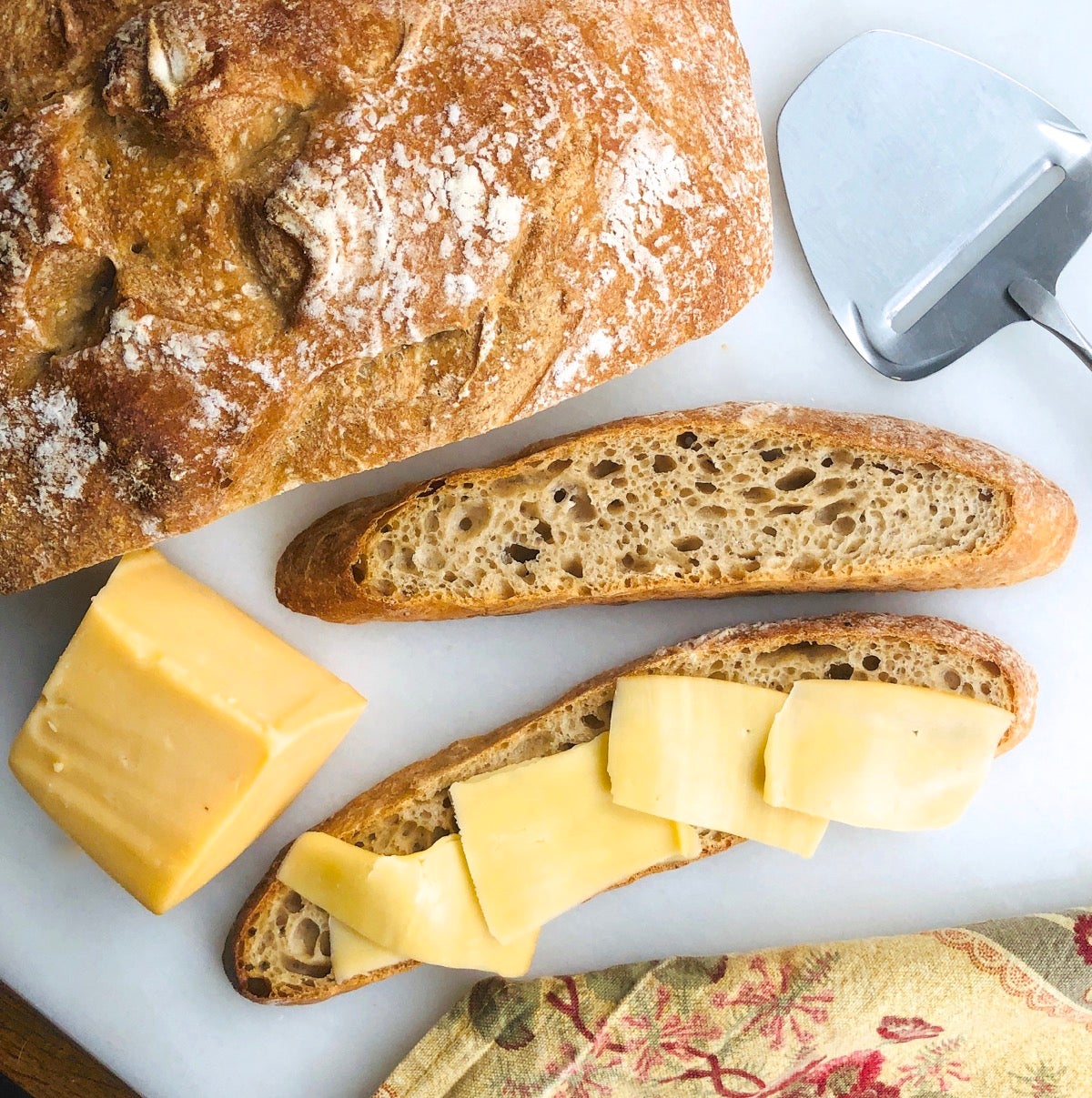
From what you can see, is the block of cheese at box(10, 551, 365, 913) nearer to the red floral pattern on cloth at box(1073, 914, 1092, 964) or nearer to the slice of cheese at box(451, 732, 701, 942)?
the slice of cheese at box(451, 732, 701, 942)

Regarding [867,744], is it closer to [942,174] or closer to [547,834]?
[547,834]

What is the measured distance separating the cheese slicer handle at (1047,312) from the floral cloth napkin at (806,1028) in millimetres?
1176

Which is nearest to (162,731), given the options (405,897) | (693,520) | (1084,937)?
(405,897)

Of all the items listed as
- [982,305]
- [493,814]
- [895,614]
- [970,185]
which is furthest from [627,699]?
[970,185]

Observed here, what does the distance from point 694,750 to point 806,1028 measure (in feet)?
2.10

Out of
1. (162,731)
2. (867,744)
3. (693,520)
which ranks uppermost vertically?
(162,731)

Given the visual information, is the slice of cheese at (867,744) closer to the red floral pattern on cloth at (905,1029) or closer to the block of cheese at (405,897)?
the red floral pattern on cloth at (905,1029)

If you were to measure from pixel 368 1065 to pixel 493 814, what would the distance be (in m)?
0.67

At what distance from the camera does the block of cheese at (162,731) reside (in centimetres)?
189

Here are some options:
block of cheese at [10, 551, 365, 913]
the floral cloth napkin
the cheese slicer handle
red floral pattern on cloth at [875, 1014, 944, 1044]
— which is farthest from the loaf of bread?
red floral pattern on cloth at [875, 1014, 944, 1044]

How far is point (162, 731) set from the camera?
1.91 m

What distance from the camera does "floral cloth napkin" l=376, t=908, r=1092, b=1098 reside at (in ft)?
6.77

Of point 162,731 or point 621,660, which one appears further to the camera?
point 621,660

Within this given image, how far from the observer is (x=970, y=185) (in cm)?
207
